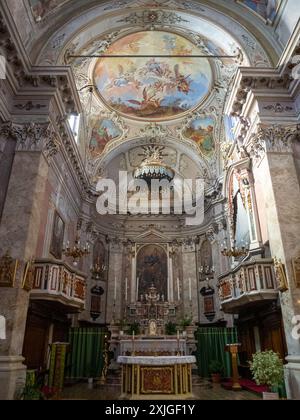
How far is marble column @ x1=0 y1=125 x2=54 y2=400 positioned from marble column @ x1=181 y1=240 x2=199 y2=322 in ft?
32.2

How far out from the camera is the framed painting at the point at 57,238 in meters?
11.6


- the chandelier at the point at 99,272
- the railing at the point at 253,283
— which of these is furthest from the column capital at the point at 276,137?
the chandelier at the point at 99,272

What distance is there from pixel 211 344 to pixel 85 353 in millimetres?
5200

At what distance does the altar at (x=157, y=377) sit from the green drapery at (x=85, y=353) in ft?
16.9

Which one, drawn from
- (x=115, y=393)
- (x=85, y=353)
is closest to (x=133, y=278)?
(x=85, y=353)

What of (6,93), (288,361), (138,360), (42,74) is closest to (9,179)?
(6,93)

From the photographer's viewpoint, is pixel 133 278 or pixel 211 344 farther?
pixel 133 278

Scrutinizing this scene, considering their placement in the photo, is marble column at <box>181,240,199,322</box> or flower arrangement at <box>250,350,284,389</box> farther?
marble column at <box>181,240,199,322</box>

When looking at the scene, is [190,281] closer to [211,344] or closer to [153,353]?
[211,344]

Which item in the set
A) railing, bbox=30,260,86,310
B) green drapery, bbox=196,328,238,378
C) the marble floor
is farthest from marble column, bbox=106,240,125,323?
railing, bbox=30,260,86,310

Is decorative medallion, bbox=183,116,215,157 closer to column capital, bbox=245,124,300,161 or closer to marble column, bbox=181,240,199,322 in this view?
marble column, bbox=181,240,199,322

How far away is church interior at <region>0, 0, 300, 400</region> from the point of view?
850cm

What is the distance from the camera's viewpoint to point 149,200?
64.4 ft
